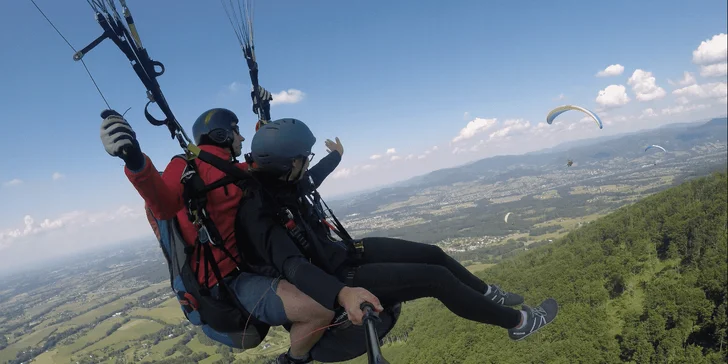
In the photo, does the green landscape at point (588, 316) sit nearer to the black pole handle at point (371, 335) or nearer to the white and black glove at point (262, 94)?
the white and black glove at point (262, 94)

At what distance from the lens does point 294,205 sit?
9.72ft

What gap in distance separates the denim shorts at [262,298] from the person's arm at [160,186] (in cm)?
78

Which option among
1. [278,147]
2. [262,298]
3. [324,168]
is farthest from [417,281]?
[324,168]

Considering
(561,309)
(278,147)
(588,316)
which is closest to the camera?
(278,147)

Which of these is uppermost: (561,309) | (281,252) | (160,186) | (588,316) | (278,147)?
(278,147)

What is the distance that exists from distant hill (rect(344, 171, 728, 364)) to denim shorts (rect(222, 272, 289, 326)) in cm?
3517

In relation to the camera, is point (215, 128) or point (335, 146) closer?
point (215, 128)

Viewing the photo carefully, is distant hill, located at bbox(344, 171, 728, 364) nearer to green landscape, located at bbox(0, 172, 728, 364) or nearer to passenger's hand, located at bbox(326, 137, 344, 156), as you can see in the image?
green landscape, located at bbox(0, 172, 728, 364)

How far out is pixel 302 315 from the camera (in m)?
2.75

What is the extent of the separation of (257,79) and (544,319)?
14.5 ft

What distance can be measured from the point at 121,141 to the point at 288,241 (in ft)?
4.09

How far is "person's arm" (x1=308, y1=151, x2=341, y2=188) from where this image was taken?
402 centimetres

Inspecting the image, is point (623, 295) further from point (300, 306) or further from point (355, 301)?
point (355, 301)

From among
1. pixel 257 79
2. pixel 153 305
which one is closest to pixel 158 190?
pixel 257 79
